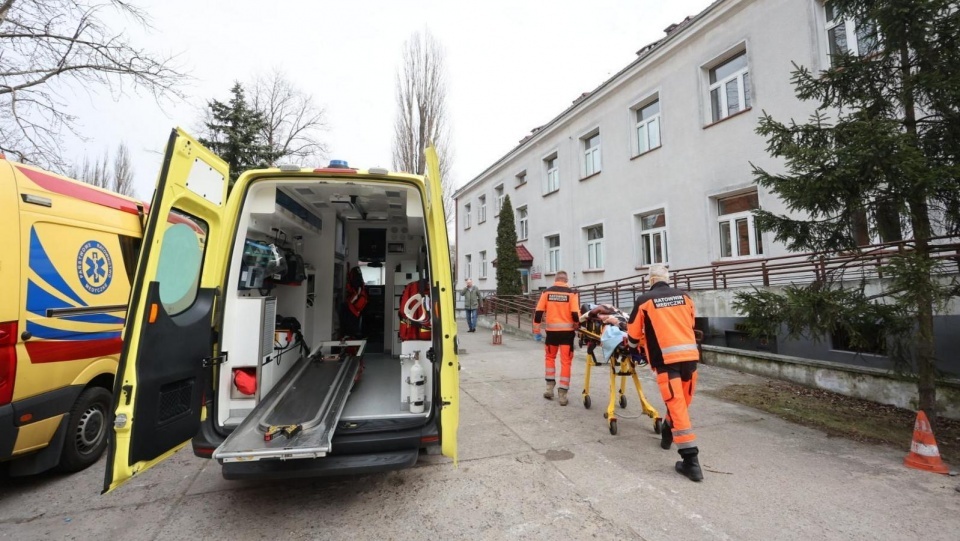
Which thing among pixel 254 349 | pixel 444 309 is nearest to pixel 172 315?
pixel 254 349

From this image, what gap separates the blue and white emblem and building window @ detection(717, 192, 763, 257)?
1077cm

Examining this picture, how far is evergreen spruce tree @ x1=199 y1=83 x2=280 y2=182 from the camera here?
16016mm

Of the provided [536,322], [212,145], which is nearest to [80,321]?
[536,322]

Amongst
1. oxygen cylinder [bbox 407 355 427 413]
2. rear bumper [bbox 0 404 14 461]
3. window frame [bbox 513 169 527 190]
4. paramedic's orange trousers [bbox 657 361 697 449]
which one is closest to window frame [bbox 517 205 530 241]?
window frame [bbox 513 169 527 190]

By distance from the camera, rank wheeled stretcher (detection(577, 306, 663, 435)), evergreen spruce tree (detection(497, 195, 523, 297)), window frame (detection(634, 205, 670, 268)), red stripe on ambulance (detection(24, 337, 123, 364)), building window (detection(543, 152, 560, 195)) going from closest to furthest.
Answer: red stripe on ambulance (detection(24, 337, 123, 364)) < wheeled stretcher (detection(577, 306, 663, 435)) < window frame (detection(634, 205, 670, 268)) < building window (detection(543, 152, 560, 195)) < evergreen spruce tree (detection(497, 195, 523, 297))

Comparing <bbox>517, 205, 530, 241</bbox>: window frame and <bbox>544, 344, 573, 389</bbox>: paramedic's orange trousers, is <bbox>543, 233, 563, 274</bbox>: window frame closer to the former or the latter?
<bbox>517, 205, 530, 241</bbox>: window frame

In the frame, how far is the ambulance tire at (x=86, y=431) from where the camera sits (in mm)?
3508

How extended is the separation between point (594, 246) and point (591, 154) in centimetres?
327

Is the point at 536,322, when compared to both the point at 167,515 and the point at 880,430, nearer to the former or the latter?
the point at 880,430

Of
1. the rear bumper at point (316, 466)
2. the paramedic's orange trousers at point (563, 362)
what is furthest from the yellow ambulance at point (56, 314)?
the paramedic's orange trousers at point (563, 362)

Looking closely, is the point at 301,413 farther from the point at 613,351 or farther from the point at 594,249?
the point at 594,249

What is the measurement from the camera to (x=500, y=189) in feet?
70.0

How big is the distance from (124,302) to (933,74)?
7.89 meters

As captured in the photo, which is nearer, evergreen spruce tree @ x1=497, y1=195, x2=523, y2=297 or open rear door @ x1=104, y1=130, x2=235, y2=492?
open rear door @ x1=104, y1=130, x2=235, y2=492
